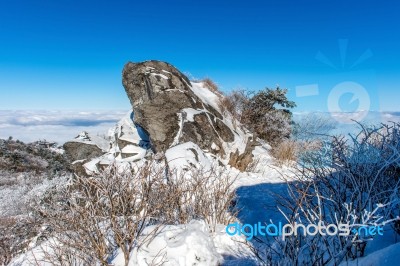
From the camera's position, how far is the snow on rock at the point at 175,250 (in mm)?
3286

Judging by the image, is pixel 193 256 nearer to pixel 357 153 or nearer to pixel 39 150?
pixel 357 153

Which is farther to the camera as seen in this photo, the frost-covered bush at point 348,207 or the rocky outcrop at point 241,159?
the rocky outcrop at point 241,159

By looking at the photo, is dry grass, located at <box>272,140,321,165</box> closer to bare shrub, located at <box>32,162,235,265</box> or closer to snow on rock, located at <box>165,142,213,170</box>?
snow on rock, located at <box>165,142,213,170</box>

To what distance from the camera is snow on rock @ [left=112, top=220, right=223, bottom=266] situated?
10.8 feet

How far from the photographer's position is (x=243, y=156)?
10.1 m

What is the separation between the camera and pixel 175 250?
3414mm

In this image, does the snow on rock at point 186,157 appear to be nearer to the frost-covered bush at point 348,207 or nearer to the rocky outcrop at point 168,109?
the rocky outcrop at point 168,109

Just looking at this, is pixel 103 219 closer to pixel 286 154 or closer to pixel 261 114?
pixel 286 154

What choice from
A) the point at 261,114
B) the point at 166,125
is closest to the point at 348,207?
the point at 166,125

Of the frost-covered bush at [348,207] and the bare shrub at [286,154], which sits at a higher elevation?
the frost-covered bush at [348,207]

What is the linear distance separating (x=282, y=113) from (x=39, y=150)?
2517 centimetres

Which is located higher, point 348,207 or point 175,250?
point 348,207

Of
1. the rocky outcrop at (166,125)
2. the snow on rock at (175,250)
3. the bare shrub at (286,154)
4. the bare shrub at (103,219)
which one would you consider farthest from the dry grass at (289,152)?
the bare shrub at (103,219)

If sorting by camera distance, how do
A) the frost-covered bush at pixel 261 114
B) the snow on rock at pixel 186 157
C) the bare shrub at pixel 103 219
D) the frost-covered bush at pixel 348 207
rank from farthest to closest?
the frost-covered bush at pixel 261 114
the snow on rock at pixel 186 157
the bare shrub at pixel 103 219
the frost-covered bush at pixel 348 207
